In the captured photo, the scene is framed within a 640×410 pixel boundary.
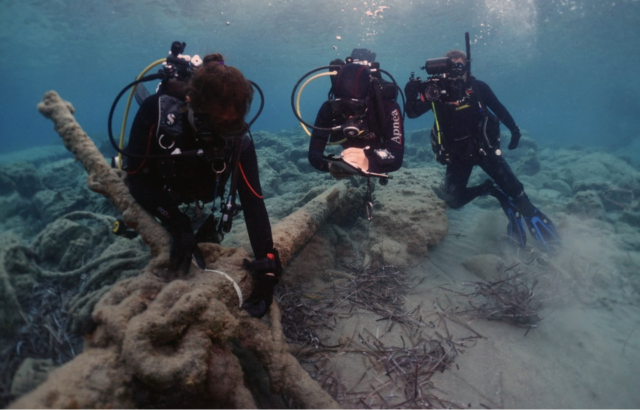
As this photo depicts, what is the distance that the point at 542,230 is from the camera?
18.6 feet

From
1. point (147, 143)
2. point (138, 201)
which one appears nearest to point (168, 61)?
point (147, 143)

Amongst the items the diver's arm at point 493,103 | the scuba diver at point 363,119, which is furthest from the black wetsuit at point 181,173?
the diver's arm at point 493,103

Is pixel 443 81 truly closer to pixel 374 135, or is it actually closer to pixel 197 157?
pixel 374 135

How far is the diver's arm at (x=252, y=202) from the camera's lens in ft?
9.16

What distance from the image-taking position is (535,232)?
5.68m

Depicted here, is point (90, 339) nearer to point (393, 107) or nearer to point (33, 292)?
point (33, 292)

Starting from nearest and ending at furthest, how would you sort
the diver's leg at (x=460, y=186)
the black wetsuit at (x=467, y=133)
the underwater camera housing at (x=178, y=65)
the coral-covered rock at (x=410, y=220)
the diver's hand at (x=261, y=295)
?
the diver's hand at (x=261, y=295), the underwater camera housing at (x=178, y=65), the coral-covered rock at (x=410, y=220), the black wetsuit at (x=467, y=133), the diver's leg at (x=460, y=186)

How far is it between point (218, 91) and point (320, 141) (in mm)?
2285

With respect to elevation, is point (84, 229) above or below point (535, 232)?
above

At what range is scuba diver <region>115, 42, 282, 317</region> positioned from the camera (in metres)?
2.18

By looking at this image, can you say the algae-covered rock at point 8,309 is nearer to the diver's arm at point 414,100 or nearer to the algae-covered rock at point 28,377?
the algae-covered rock at point 28,377

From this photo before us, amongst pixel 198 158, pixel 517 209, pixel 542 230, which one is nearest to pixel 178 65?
pixel 198 158

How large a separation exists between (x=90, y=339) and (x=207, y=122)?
5.34 ft

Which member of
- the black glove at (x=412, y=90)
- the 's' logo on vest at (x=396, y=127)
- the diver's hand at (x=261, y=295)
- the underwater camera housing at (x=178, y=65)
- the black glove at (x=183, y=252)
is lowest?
the diver's hand at (x=261, y=295)
